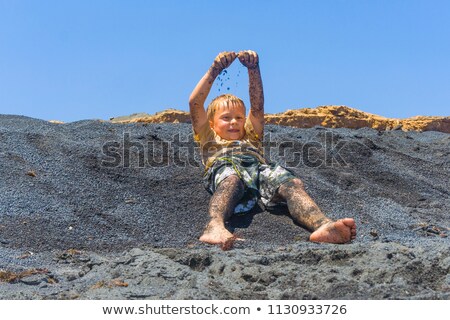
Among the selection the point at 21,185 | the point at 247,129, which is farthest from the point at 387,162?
the point at 21,185

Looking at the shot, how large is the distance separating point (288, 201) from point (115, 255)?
1.46 m

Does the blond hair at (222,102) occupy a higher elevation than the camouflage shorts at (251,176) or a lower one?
higher

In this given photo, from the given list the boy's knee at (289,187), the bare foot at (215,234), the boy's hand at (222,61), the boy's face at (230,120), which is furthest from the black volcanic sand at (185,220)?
the boy's hand at (222,61)

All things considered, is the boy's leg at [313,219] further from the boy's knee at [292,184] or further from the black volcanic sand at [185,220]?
the black volcanic sand at [185,220]

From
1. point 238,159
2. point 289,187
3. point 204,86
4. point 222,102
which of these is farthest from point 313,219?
point 204,86

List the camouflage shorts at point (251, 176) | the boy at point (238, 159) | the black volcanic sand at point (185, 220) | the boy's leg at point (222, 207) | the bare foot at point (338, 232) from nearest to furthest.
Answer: the black volcanic sand at point (185, 220), the bare foot at point (338, 232), the boy's leg at point (222, 207), the boy at point (238, 159), the camouflage shorts at point (251, 176)

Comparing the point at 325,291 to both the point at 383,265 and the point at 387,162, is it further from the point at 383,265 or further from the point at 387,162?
the point at 387,162

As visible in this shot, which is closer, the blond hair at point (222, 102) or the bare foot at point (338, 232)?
the bare foot at point (338, 232)

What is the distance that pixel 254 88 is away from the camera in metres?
6.48

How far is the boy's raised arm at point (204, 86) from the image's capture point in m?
6.27

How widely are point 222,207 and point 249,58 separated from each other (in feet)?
4.55
